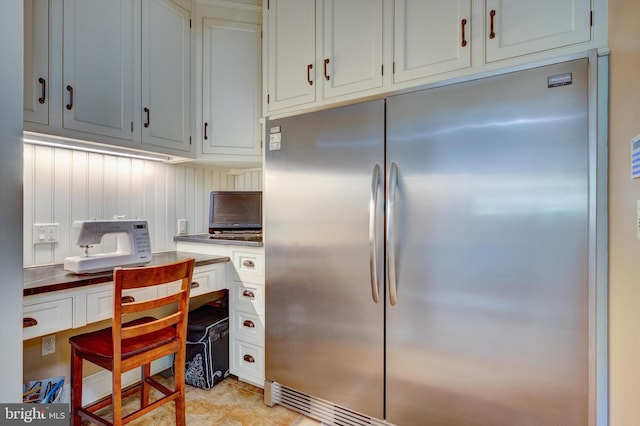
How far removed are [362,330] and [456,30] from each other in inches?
54.1

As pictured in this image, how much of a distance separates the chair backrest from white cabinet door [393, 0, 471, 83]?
1.33 m

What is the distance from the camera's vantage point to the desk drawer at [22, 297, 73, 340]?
4.27ft

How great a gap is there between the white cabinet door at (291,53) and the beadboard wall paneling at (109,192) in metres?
1.00

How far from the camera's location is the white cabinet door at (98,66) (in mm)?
1598

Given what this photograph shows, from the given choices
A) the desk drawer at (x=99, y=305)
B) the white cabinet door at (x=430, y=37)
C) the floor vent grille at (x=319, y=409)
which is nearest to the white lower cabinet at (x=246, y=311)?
the floor vent grille at (x=319, y=409)

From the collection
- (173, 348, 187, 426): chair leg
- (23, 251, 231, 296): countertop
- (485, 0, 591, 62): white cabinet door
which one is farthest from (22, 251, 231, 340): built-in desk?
(485, 0, 591, 62): white cabinet door

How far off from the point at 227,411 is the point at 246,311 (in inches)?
21.5

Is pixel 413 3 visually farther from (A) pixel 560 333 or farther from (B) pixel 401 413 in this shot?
(B) pixel 401 413

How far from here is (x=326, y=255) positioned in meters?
1.64

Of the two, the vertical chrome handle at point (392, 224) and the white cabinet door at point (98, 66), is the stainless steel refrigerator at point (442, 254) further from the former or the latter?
the white cabinet door at point (98, 66)

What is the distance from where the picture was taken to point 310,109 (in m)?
1.72

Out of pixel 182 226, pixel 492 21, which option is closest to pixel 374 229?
pixel 492 21

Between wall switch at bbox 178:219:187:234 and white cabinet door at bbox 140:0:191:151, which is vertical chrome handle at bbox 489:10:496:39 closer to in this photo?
white cabinet door at bbox 140:0:191:151

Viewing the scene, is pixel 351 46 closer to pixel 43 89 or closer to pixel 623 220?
pixel 623 220
